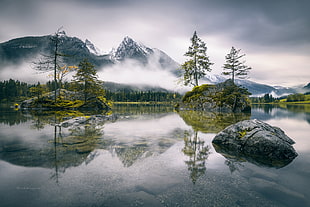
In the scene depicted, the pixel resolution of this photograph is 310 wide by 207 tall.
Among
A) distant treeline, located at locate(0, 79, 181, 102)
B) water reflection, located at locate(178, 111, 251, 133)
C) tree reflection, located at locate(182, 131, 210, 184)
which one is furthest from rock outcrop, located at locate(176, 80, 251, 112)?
distant treeline, located at locate(0, 79, 181, 102)

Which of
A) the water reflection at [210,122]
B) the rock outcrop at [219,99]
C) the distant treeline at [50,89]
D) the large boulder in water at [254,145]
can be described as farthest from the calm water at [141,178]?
the distant treeline at [50,89]

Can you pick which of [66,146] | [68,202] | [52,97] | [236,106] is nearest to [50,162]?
[66,146]

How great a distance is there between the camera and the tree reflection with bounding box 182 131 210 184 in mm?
4582

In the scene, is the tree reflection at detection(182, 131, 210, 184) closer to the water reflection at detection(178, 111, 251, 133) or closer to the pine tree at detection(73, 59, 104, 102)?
the water reflection at detection(178, 111, 251, 133)

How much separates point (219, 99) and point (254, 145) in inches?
952

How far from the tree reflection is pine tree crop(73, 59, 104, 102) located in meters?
29.0

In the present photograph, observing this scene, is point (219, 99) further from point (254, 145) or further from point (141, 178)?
point (141, 178)

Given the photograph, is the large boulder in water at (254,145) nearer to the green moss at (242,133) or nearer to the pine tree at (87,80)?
the green moss at (242,133)

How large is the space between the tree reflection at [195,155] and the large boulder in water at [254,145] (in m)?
0.69

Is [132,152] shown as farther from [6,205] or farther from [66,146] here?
[6,205]

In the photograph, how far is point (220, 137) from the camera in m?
7.69

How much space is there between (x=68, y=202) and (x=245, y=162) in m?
5.33

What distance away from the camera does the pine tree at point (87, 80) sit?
32.2 metres

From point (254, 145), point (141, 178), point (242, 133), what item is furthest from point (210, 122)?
point (141, 178)
